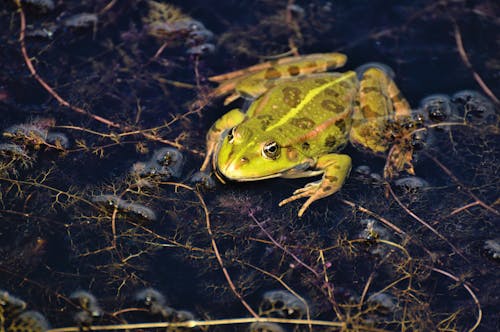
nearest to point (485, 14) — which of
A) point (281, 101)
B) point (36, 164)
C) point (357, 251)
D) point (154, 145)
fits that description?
point (281, 101)

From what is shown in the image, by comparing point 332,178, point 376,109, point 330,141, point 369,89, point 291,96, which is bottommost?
point 332,178

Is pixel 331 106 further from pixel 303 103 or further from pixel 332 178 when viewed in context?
pixel 332 178

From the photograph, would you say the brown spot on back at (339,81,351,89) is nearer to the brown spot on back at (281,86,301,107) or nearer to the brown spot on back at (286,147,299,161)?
the brown spot on back at (281,86,301,107)

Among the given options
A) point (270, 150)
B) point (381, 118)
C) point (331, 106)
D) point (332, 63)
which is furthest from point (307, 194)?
point (332, 63)

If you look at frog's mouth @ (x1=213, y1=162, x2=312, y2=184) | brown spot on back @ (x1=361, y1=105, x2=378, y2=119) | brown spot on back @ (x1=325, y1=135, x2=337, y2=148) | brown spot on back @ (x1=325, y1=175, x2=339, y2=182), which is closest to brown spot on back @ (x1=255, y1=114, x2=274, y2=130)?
frog's mouth @ (x1=213, y1=162, x2=312, y2=184)

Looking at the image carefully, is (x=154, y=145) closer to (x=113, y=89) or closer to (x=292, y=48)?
(x=113, y=89)

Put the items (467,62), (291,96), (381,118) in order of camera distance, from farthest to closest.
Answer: (467,62) < (381,118) < (291,96)

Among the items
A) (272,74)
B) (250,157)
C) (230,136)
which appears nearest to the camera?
(250,157)
